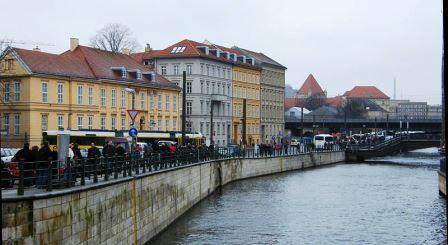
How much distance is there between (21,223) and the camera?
14938 millimetres

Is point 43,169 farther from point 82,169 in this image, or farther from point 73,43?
point 73,43

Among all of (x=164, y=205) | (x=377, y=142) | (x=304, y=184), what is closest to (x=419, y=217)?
(x=164, y=205)

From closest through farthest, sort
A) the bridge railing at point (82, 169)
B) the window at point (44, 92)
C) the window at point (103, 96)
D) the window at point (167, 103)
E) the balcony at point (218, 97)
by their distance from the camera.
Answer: the bridge railing at point (82, 169)
the window at point (44, 92)
the window at point (103, 96)
the window at point (167, 103)
the balcony at point (218, 97)

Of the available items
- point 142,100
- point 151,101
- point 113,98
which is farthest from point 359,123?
point 113,98

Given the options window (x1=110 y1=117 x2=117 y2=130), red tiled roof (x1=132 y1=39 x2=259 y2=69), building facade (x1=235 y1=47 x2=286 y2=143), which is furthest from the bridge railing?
building facade (x1=235 y1=47 x2=286 y2=143)

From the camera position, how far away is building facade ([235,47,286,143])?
399 feet

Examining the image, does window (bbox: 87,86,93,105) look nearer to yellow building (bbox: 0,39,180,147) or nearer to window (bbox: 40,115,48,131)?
yellow building (bbox: 0,39,180,147)

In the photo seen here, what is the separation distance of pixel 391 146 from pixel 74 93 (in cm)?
5016

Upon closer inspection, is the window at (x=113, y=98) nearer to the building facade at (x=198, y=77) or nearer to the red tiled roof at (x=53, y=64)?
the red tiled roof at (x=53, y=64)

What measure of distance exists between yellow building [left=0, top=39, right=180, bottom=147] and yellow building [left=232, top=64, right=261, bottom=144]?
85.9 feet

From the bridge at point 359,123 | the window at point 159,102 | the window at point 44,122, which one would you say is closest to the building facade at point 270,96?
the bridge at point 359,123

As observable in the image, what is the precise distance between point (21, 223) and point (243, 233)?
15.5 m

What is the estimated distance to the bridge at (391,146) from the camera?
9394cm

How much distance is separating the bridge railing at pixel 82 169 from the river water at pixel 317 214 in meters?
2.68
